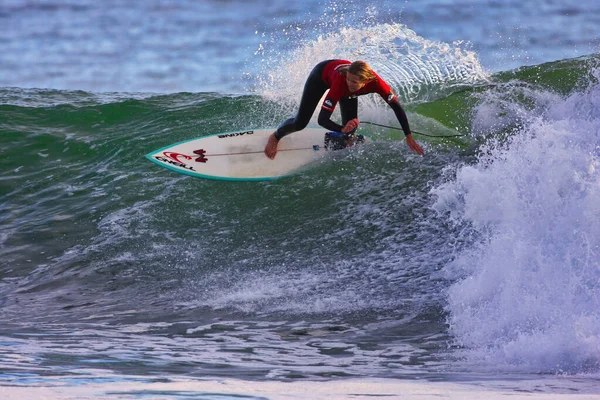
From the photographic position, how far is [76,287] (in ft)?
23.1

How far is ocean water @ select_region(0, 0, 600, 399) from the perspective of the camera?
4355 mm

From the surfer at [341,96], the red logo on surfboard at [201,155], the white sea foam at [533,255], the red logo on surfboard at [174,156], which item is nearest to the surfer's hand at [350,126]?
the surfer at [341,96]

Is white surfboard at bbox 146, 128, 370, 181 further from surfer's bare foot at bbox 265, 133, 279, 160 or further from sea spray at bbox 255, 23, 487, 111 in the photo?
sea spray at bbox 255, 23, 487, 111

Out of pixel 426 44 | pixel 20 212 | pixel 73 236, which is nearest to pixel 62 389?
pixel 73 236

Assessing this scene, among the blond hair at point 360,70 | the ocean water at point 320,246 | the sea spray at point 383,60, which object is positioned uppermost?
the sea spray at point 383,60

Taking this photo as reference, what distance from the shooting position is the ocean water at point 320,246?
171 inches

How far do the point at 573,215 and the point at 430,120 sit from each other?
446cm

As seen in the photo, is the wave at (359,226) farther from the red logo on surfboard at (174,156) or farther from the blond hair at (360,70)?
the blond hair at (360,70)

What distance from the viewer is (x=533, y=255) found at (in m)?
5.60

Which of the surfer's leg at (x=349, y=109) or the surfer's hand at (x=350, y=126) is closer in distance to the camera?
the surfer's hand at (x=350, y=126)

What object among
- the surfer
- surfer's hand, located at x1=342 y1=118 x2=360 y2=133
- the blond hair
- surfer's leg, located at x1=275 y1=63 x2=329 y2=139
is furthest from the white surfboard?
the blond hair

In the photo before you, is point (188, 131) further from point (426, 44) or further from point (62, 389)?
point (62, 389)

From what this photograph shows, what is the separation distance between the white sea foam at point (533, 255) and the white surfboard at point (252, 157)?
1.78 m

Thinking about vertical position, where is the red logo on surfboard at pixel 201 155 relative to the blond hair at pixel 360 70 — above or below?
below
